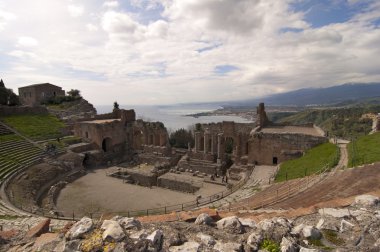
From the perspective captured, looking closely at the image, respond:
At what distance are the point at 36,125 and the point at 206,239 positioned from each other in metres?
42.1

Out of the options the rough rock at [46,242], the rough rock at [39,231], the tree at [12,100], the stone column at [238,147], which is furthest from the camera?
the tree at [12,100]

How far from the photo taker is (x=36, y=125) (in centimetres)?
3934

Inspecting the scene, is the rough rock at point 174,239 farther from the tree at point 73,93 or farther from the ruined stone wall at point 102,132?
the tree at point 73,93

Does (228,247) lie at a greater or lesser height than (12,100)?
lesser

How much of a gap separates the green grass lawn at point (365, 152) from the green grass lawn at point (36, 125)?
37.1 m

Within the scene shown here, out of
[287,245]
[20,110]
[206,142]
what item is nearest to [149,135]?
[206,142]

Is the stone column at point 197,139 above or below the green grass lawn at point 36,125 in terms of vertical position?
below

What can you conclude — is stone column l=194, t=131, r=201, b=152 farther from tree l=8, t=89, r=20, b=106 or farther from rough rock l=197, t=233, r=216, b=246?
tree l=8, t=89, r=20, b=106

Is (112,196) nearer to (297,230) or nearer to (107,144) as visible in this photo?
(107,144)

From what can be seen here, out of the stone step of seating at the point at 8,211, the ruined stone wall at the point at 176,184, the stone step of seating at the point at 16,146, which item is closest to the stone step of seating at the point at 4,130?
the stone step of seating at the point at 16,146

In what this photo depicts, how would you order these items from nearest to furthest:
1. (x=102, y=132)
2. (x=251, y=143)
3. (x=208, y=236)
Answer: (x=208, y=236) < (x=251, y=143) < (x=102, y=132)

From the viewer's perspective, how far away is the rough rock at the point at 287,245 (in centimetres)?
466

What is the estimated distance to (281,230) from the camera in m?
5.25

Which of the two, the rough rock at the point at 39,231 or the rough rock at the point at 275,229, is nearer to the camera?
the rough rock at the point at 275,229
